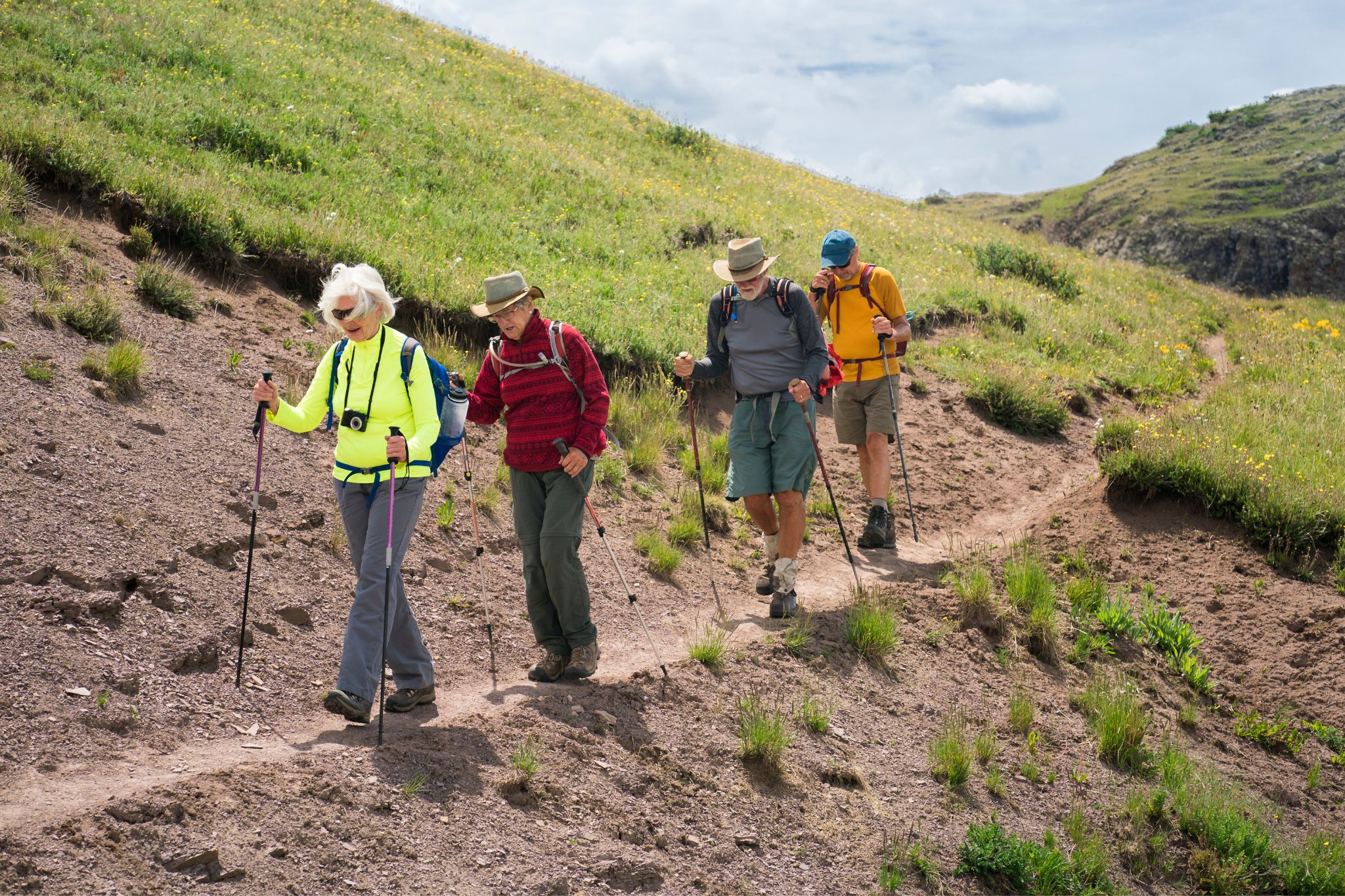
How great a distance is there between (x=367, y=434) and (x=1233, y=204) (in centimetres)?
5155

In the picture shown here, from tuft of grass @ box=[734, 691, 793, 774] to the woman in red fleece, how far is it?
1206 millimetres

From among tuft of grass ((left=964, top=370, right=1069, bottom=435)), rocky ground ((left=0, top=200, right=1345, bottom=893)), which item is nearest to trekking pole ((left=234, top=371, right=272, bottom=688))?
rocky ground ((left=0, top=200, right=1345, bottom=893))

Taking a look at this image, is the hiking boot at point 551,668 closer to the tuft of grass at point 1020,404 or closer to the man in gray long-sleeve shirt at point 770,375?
the man in gray long-sleeve shirt at point 770,375

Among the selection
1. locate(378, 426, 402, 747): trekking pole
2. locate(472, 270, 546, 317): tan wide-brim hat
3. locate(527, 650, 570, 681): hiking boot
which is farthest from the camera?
locate(527, 650, 570, 681): hiking boot

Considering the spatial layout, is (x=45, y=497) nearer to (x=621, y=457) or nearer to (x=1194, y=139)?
(x=621, y=457)

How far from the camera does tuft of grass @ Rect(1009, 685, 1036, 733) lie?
23.0 feet

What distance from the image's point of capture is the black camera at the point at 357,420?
531 centimetres

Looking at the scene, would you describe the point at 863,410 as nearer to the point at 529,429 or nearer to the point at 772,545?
the point at 772,545

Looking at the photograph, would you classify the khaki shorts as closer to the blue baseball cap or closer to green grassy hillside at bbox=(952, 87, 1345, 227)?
the blue baseball cap

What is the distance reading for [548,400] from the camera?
19.7 feet

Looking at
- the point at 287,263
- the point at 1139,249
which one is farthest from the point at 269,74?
the point at 1139,249

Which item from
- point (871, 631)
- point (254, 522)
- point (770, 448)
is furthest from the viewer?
point (770, 448)

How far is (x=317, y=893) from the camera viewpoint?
409 centimetres

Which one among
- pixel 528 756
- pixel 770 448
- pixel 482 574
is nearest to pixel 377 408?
pixel 482 574
